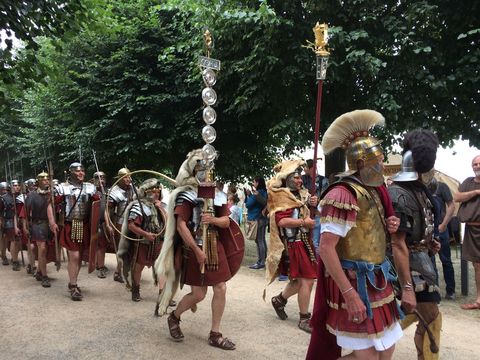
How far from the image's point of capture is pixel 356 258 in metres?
2.78

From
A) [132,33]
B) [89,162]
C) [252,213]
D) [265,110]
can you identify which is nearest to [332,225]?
[252,213]

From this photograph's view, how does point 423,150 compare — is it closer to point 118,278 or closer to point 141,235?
point 141,235

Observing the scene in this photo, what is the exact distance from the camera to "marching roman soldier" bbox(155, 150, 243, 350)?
446 cm

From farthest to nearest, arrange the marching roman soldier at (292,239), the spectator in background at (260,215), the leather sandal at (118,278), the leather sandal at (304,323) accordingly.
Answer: the spectator in background at (260,215), the leather sandal at (118,278), the marching roman soldier at (292,239), the leather sandal at (304,323)

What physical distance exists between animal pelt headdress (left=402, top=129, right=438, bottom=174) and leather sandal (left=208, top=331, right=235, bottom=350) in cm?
243

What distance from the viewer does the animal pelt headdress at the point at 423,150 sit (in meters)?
3.30

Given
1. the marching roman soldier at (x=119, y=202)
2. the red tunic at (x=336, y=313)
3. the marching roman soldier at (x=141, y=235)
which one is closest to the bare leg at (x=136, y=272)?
the marching roman soldier at (x=141, y=235)

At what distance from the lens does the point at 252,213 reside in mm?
9695

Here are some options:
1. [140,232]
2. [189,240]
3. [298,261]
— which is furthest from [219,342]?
[140,232]

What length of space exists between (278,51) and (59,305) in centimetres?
535

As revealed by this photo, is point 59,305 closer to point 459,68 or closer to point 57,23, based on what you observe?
point 57,23

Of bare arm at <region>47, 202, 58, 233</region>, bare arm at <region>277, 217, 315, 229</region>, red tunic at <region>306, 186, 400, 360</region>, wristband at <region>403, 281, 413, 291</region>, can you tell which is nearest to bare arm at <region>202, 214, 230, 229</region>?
bare arm at <region>277, 217, 315, 229</region>

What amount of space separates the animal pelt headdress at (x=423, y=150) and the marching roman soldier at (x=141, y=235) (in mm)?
4084

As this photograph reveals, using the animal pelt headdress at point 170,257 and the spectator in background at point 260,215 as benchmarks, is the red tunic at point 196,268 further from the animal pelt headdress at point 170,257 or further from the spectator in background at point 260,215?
the spectator in background at point 260,215
